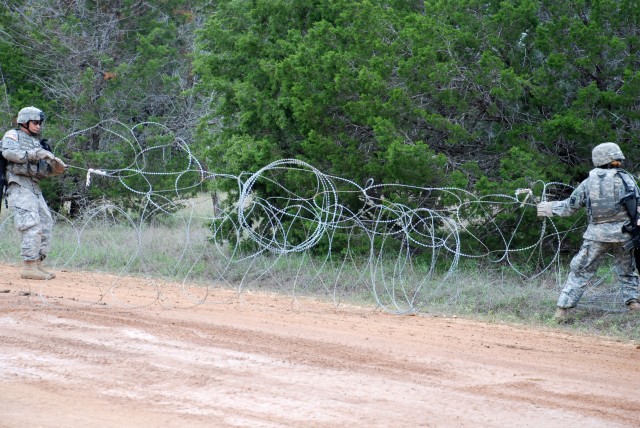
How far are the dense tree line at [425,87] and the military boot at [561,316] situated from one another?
7.97 ft

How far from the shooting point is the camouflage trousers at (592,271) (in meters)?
10.7

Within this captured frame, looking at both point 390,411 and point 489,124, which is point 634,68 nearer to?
point 489,124

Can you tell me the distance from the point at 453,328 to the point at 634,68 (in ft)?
16.3

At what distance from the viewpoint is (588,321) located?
36.1 feet

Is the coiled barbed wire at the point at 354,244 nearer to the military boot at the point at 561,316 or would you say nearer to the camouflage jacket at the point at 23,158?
the camouflage jacket at the point at 23,158

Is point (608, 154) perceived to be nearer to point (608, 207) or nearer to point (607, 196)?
point (607, 196)

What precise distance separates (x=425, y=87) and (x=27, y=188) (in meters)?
5.81

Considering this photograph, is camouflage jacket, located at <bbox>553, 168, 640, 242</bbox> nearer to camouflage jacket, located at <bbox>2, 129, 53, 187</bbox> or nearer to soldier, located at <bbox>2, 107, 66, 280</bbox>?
soldier, located at <bbox>2, 107, 66, 280</bbox>

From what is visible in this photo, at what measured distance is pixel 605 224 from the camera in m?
10.6

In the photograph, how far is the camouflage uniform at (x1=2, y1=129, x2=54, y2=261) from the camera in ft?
42.4

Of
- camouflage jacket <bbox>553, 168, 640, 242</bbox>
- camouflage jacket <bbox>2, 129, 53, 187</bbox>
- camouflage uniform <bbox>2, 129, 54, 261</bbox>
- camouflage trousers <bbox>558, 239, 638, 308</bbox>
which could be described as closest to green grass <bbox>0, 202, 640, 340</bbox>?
camouflage trousers <bbox>558, 239, 638, 308</bbox>

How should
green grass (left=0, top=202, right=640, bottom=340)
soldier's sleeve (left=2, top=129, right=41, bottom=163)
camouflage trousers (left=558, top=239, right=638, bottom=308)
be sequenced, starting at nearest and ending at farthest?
camouflage trousers (left=558, top=239, right=638, bottom=308), green grass (left=0, top=202, right=640, bottom=340), soldier's sleeve (left=2, top=129, right=41, bottom=163)

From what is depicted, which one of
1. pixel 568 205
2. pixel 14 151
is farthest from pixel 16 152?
pixel 568 205

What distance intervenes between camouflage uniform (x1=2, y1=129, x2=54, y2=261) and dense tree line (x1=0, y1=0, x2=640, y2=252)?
3413 millimetres
